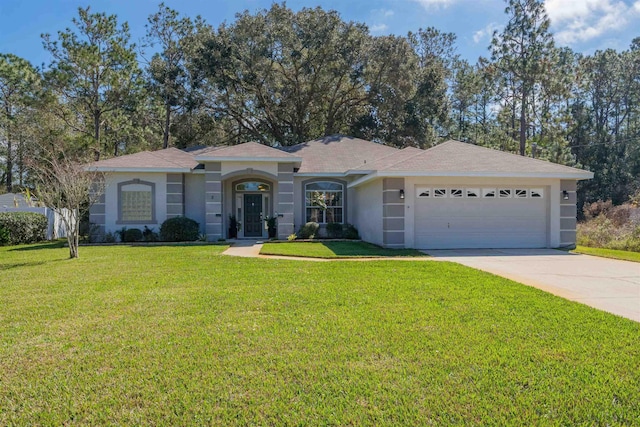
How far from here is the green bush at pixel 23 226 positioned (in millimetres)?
16672

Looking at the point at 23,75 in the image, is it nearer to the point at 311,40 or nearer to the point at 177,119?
the point at 177,119

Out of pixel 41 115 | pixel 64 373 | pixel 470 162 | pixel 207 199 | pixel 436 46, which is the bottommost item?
pixel 64 373

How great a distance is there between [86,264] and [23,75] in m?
21.1

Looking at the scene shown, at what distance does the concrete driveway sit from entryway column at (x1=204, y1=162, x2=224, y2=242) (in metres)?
8.70

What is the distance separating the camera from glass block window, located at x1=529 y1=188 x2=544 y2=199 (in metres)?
14.8

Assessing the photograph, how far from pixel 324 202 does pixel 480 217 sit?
21.9ft

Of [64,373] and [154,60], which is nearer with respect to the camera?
[64,373]

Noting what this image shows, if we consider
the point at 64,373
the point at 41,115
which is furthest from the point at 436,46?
the point at 64,373

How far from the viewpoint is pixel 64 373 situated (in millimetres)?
3746

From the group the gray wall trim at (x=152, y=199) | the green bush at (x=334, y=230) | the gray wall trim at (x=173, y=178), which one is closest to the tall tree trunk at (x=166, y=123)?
the gray wall trim at (x=152, y=199)

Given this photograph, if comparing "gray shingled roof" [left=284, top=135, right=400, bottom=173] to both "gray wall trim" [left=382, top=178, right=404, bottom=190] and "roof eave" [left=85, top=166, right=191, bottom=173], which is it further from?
"roof eave" [left=85, top=166, right=191, bottom=173]

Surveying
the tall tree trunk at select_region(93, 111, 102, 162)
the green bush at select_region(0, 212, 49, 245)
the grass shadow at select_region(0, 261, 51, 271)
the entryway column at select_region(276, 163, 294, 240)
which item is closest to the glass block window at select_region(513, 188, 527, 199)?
the entryway column at select_region(276, 163, 294, 240)

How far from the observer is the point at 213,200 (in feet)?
55.2

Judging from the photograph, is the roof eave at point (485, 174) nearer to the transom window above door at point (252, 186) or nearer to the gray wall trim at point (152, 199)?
the transom window above door at point (252, 186)
